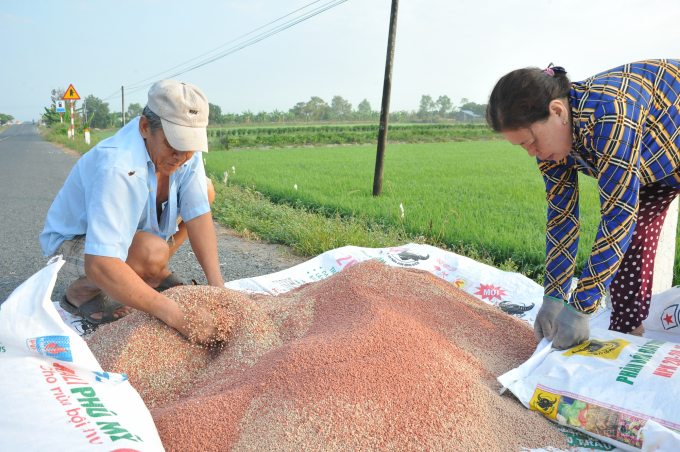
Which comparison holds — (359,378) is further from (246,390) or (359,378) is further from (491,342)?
(491,342)

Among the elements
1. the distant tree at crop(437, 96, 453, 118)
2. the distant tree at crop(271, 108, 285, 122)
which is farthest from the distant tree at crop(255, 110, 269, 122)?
the distant tree at crop(437, 96, 453, 118)

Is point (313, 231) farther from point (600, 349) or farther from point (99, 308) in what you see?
Result: point (600, 349)

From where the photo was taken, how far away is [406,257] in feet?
9.10

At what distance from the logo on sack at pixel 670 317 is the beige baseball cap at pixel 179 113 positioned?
73.2 inches

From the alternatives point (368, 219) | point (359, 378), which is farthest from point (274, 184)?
point (359, 378)

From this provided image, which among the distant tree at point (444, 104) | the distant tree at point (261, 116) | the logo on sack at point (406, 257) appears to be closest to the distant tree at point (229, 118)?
the distant tree at point (261, 116)

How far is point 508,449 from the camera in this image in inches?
49.3

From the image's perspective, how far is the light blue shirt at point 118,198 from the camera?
62.8 inches

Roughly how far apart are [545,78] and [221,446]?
1368 millimetres

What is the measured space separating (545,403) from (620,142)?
80 centimetres

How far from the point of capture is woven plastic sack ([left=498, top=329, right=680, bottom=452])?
1.22 m

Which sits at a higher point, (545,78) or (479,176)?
(545,78)

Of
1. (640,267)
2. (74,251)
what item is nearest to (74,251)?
(74,251)

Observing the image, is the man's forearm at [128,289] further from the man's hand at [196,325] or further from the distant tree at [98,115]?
the distant tree at [98,115]
